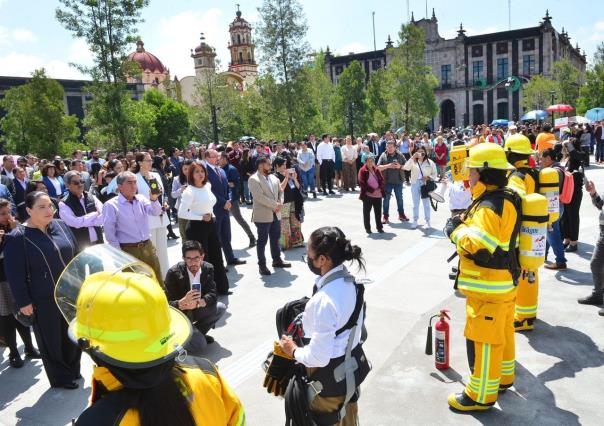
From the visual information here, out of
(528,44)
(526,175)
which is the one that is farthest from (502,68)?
(526,175)

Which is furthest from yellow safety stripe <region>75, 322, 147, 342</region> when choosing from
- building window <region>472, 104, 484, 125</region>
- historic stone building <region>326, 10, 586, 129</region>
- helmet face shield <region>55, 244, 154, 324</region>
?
building window <region>472, 104, 484, 125</region>

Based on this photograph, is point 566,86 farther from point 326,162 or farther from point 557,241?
point 557,241

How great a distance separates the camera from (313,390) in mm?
2891

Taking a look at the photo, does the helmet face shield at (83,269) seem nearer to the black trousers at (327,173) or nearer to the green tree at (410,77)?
the black trousers at (327,173)

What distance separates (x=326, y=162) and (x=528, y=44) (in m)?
55.2

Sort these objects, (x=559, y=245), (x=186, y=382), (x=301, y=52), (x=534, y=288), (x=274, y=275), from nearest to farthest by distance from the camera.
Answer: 1. (x=186, y=382)
2. (x=534, y=288)
3. (x=559, y=245)
4. (x=274, y=275)
5. (x=301, y=52)

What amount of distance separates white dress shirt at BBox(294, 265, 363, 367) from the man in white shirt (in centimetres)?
1359

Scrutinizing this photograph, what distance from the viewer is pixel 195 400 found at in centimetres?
166

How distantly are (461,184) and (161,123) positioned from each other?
153 ft

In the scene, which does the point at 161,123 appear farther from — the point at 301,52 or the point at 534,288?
the point at 534,288

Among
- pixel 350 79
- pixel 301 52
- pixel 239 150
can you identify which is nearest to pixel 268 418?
pixel 239 150

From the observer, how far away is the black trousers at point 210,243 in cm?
704

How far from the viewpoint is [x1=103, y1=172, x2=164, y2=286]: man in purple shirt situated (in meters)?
5.82

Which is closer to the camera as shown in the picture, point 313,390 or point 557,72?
point 313,390
